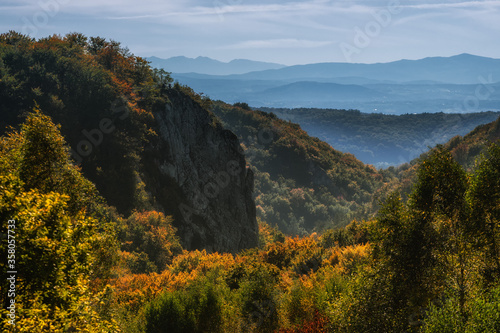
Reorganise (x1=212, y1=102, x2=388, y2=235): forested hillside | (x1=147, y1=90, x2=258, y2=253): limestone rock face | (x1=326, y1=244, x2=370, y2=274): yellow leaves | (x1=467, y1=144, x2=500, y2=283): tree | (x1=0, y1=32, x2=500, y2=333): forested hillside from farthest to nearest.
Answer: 1. (x1=212, y1=102, x2=388, y2=235): forested hillside
2. (x1=147, y1=90, x2=258, y2=253): limestone rock face
3. (x1=326, y1=244, x2=370, y2=274): yellow leaves
4. (x1=467, y1=144, x2=500, y2=283): tree
5. (x1=0, y1=32, x2=500, y2=333): forested hillside

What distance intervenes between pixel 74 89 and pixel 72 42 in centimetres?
1509

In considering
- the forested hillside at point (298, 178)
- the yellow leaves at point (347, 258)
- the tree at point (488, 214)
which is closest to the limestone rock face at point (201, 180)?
the yellow leaves at point (347, 258)

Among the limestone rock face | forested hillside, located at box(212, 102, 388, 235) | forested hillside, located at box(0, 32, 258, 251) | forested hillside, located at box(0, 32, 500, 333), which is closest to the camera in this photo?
forested hillside, located at box(0, 32, 500, 333)

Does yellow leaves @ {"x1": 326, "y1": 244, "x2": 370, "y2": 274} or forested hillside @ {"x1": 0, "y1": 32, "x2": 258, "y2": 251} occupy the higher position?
forested hillside @ {"x1": 0, "y1": 32, "x2": 258, "y2": 251}

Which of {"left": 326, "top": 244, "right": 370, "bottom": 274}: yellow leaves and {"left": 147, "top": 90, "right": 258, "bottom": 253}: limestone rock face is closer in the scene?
{"left": 326, "top": 244, "right": 370, "bottom": 274}: yellow leaves

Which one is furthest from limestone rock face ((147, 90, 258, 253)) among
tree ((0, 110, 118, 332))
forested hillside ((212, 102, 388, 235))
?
forested hillside ((212, 102, 388, 235))

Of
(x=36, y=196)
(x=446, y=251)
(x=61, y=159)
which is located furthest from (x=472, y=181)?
(x=61, y=159)

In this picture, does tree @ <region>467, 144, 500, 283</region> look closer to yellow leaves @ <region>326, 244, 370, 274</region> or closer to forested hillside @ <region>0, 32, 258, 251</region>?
yellow leaves @ <region>326, 244, 370, 274</region>

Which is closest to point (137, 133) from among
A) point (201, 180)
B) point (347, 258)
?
point (201, 180)

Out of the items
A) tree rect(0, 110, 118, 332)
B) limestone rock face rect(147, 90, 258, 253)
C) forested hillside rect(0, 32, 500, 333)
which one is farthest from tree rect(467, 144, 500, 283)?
limestone rock face rect(147, 90, 258, 253)

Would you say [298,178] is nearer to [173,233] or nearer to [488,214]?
[173,233]

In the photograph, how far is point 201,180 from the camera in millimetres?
46312

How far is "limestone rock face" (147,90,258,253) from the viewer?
140 ft

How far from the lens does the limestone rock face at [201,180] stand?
4262 cm
